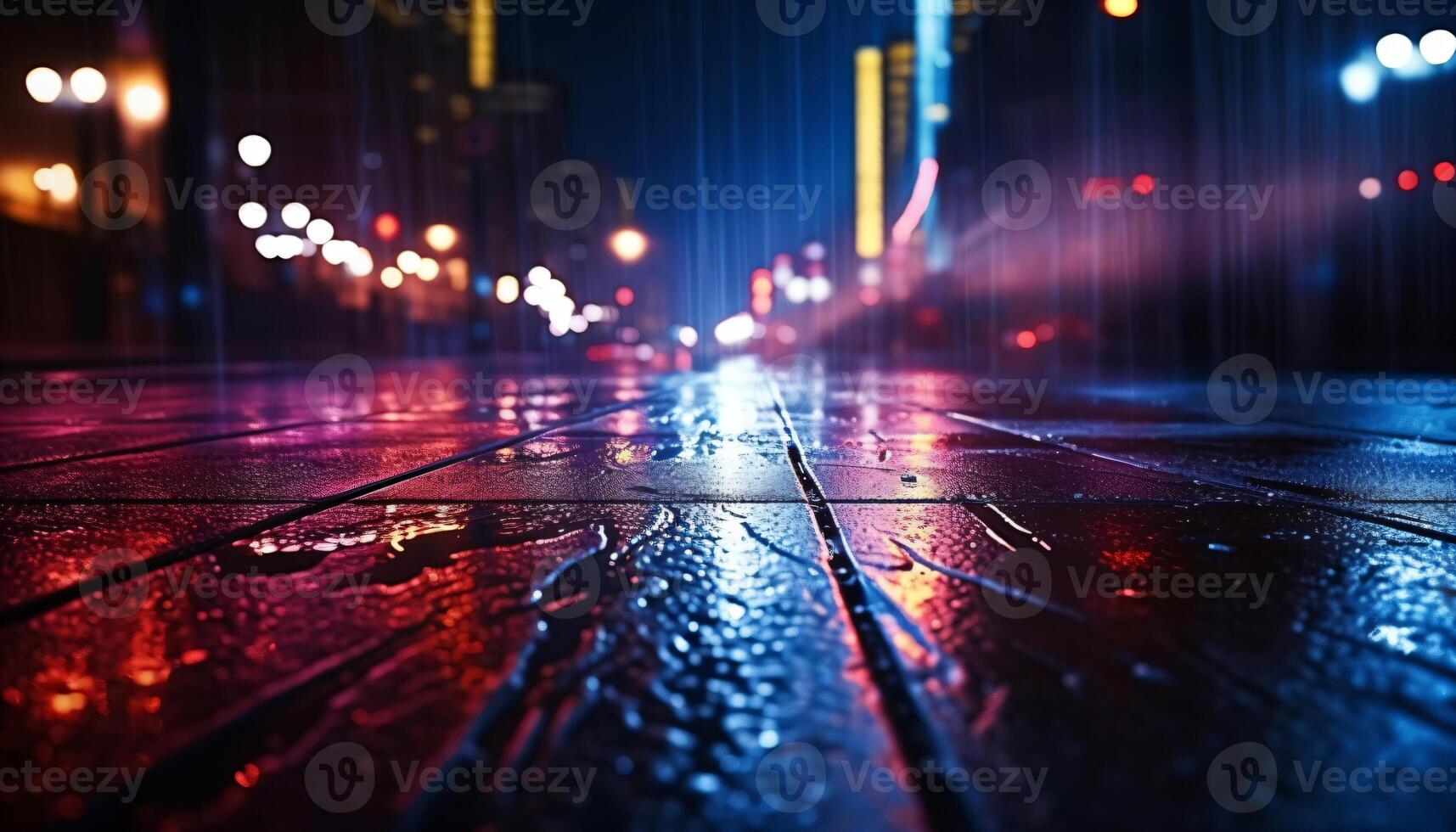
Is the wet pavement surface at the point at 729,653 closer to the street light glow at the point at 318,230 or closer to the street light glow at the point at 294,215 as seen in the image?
the street light glow at the point at 294,215

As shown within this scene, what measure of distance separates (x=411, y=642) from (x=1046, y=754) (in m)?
0.94

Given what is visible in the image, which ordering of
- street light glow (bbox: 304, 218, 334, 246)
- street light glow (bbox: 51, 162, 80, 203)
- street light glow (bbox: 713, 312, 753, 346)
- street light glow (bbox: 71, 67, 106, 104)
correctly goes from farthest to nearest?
street light glow (bbox: 713, 312, 753, 346)
street light glow (bbox: 51, 162, 80, 203)
street light glow (bbox: 304, 218, 334, 246)
street light glow (bbox: 71, 67, 106, 104)

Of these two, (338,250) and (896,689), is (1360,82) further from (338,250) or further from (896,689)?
(338,250)

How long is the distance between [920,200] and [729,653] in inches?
1796

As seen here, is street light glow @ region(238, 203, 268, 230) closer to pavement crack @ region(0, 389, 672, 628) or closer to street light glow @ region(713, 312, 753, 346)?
pavement crack @ region(0, 389, 672, 628)

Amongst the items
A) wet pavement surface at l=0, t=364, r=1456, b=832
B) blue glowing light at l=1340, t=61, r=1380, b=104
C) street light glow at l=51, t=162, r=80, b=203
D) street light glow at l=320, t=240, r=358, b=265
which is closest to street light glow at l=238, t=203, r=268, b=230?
street light glow at l=320, t=240, r=358, b=265

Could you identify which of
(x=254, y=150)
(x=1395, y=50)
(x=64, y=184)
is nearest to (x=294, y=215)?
(x=254, y=150)

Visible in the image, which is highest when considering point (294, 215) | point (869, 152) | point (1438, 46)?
point (869, 152)

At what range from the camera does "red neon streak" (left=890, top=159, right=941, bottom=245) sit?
41.2 metres

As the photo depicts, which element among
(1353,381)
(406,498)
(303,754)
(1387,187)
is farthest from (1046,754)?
(1387,187)

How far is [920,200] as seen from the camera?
44.1 metres

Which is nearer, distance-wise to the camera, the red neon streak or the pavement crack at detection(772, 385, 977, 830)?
the pavement crack at detection(772, 385, 977, 830)

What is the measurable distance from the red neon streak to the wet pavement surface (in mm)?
40871

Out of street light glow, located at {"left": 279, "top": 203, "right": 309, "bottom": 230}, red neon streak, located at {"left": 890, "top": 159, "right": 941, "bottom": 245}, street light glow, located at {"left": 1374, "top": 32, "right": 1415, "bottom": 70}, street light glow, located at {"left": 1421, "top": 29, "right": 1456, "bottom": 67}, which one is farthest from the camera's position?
red neon streak, located at {"left": 890, "top": 159, "right": 941, "bottom": 245}
